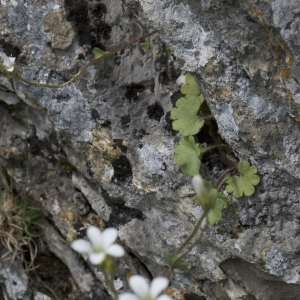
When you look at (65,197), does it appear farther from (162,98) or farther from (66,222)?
(162,98)

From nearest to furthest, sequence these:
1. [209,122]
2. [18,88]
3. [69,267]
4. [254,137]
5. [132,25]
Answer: [254,137] < [209,122] < [132,25] < [18,88] < [69,267]

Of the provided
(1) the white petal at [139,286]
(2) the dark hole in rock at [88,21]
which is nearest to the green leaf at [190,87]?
(2) the dark hole in rock at [88,21]

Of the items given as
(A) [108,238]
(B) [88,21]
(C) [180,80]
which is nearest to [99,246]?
(A) [108,238]

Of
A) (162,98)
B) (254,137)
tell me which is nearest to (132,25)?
(162,98)

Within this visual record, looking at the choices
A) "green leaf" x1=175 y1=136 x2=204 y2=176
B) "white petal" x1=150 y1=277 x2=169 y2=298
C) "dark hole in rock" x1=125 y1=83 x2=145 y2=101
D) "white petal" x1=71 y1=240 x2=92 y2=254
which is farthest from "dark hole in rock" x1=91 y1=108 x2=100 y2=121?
"white petal" x1=150 y1=277 x2=169 y2=298

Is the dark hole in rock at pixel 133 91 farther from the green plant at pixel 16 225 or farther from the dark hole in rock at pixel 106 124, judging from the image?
the green plant at pixel 16 225

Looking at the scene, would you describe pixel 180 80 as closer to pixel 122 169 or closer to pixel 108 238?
pixel 122 169

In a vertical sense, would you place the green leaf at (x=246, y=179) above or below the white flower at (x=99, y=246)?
above
